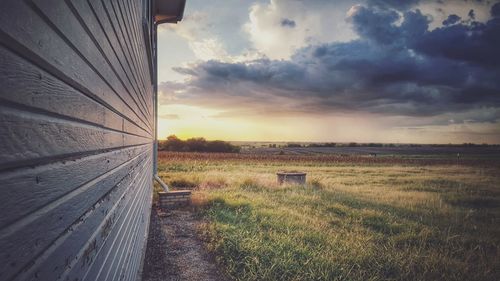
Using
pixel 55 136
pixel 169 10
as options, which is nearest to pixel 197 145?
pixel 169 10

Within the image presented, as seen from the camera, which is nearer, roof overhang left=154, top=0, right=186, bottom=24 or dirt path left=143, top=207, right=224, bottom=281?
dirt path left=143, top=207, right=224, bottom=281

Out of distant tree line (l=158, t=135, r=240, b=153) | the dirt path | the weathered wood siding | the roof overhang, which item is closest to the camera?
the weathered wood siding

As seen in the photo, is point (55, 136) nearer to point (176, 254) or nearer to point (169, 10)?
point (176, 254)

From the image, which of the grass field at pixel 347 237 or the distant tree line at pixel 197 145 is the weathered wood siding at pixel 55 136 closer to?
the grass field at pixel 347 237

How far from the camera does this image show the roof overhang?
24.4 ft

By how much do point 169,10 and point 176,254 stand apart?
635 cm

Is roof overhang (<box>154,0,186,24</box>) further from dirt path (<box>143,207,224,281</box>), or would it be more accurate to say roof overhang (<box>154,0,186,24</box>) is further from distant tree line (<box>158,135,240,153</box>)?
distant tree line (<box>158,135,240,153</box>)

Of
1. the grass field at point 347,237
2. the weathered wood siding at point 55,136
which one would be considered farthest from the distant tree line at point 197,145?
the weathered wood siding at point 55,136

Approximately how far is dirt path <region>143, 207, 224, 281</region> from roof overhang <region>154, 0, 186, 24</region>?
5.44m

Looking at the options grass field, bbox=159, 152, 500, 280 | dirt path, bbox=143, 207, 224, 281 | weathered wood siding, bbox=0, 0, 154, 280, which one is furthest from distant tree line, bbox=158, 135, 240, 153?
weathered wood siding, bbox=0, 0, 154, 280

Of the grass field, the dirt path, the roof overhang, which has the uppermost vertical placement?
the roof overhang

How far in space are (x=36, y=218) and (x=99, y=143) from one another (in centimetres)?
71

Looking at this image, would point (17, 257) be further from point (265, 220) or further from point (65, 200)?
point (265, 220)

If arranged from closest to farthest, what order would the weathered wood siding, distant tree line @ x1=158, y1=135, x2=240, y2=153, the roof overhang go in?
the weathered wood siding → the roof overhang → distant tree line @ x1=158, y1=135, x2=240, y2=153
